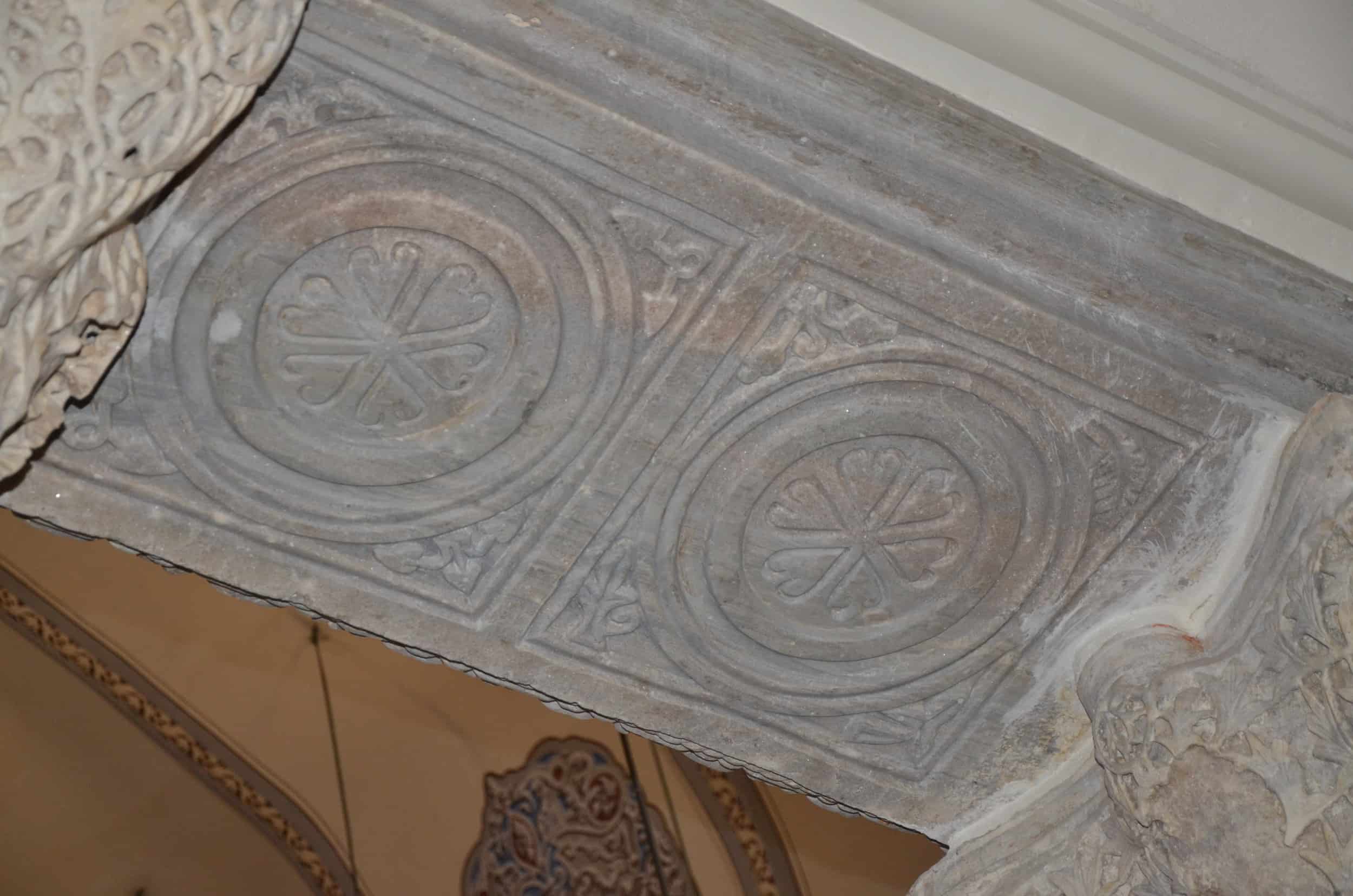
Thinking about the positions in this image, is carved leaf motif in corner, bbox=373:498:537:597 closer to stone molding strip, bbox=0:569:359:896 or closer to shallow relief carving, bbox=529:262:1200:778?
shallow relief carving, bbox=529:262:1200:778

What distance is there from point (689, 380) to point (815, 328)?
204 mm

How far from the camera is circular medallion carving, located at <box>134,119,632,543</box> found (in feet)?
6.29

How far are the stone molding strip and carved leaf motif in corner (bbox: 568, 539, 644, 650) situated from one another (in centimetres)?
412

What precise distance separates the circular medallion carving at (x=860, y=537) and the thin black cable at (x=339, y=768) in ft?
13.0

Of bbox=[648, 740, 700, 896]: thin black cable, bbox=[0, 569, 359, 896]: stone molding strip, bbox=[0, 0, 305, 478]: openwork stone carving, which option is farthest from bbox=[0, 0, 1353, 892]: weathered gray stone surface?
bbox=[0, 569, 359, 896]: stone molding strip

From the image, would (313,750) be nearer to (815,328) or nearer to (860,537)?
(860,537)

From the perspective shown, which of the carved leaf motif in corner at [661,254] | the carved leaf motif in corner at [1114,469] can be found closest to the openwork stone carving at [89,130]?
the carved leaf motif in corner at [661,254]

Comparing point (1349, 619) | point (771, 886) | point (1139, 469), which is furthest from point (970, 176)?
point (771, 886)

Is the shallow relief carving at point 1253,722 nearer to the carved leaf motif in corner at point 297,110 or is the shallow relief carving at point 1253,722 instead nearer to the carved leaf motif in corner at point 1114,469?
the carved leaf motif in corner at point 1114,469

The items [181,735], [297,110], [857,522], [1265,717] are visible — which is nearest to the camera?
[297,110]

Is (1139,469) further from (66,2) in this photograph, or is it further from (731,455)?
(66,2)

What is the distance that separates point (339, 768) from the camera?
19.7 ft

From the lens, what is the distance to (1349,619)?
78.5 inches

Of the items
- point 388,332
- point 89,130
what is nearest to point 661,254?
point 388,332
